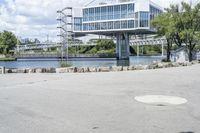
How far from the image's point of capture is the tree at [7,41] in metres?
162

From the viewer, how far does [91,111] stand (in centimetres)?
1064

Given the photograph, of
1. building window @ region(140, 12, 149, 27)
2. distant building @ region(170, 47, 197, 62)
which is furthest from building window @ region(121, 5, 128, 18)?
distant building @ region(170, 47, 197, 62)

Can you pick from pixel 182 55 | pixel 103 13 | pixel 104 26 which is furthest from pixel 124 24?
pixel 182 55

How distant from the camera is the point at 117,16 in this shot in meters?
110

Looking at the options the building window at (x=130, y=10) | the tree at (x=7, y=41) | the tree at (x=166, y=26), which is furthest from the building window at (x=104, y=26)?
the tree at (x=7, y=41)

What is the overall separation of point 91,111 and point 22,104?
2.59 meters

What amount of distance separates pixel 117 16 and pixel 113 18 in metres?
1.36

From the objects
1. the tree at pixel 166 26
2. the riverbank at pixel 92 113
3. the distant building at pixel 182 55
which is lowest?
the riverbank at pixel 92 113

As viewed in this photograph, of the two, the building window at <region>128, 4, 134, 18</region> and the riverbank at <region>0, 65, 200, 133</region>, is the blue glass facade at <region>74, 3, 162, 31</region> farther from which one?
the riverbank at <region>0, 65, 200, 133</region>

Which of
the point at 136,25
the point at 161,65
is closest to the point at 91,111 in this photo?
the point at 161,65

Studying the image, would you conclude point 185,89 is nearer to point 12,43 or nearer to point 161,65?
point 161,65

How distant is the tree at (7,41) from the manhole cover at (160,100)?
155088 millimetres

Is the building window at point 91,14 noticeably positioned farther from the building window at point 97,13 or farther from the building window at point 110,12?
the building window at point 110,12

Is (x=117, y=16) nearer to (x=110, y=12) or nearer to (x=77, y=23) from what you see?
(x=110, y=12)
